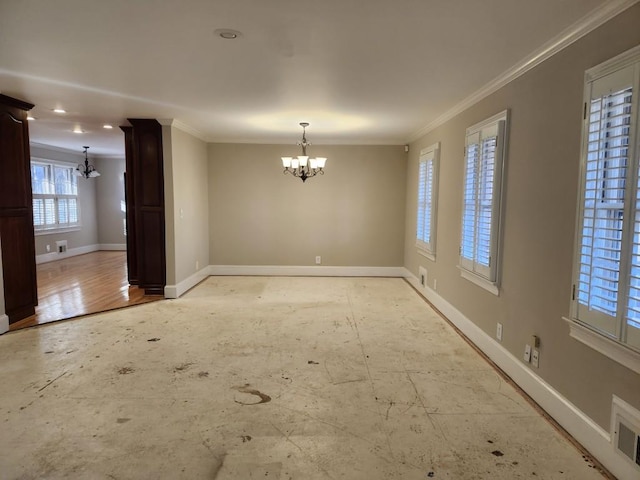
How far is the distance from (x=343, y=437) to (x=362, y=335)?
179 cm

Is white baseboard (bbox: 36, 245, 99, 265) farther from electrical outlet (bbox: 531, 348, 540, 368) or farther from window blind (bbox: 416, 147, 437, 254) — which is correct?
electrical outlet (bbox: 531, 348, 540, 368)

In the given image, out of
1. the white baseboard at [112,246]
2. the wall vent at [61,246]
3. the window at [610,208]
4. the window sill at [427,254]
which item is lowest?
the white baseboard at [112,246]

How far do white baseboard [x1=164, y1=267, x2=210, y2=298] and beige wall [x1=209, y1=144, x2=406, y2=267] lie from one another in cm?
46

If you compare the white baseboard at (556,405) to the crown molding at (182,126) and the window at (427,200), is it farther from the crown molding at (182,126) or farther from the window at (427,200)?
the crown molding at (182,126)

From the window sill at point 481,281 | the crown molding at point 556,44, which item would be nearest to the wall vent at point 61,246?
the window sill at point 481,281

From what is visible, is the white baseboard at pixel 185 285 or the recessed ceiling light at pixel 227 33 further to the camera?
the white baseboard at pixel 185 285

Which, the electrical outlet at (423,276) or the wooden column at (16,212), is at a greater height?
the wooden column at (16,212)

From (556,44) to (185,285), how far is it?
5.22 meters

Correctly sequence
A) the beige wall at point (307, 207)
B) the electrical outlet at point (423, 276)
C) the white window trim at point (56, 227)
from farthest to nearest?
the white window trim at point (56, 227), the beige wall at point (307, 207), the electrical outlet at point (423, 276)

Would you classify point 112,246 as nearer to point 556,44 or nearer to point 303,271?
point 303,271

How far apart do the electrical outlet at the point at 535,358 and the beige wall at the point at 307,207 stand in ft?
14.1

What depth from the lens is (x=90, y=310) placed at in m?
4.86

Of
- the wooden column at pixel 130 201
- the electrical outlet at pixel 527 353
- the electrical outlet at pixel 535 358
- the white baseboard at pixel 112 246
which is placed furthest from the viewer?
the white baseboard at pixel 112 246

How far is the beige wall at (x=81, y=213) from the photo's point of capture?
8148mm
